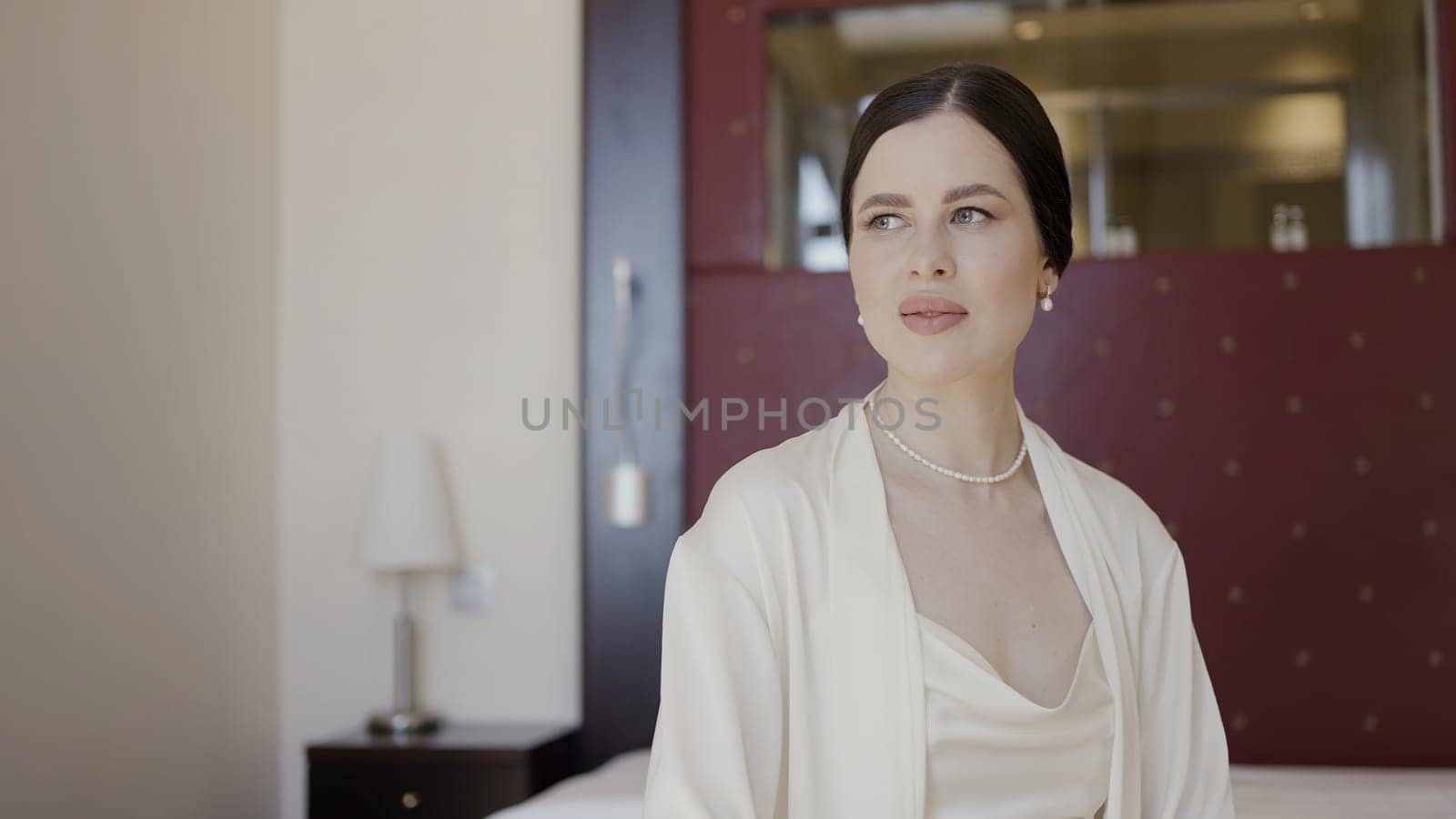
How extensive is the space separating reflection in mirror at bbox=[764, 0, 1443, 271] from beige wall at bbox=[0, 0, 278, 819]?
1391 millimetres

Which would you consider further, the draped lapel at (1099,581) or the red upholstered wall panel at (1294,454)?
the red upholstered wall panel at (1294,454)

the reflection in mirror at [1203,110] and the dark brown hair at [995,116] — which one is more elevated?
the reflection in mirror at [1203,110]

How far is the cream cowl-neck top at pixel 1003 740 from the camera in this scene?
1.32m

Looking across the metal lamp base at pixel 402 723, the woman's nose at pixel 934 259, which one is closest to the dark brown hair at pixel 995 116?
the woman's nose at pixel 934 259

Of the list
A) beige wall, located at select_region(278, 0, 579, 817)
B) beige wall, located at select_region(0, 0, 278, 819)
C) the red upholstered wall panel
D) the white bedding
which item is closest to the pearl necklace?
the white bedding

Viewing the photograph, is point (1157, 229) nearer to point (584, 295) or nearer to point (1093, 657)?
point (584, 295)

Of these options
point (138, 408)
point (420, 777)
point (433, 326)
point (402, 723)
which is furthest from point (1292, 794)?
point (138, 408)

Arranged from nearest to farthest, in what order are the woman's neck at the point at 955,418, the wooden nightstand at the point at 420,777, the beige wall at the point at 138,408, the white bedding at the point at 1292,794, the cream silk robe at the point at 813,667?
the cream silk robe at the point at 813,667 < the woman's neck at the point at 955,418 < the white bedding at the point at 1292,794 < the beige wall at the point at 138,408 < the wooden nightstand at the point at 420,777

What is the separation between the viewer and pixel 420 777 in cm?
306

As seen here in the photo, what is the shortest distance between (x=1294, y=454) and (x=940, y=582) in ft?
6.55

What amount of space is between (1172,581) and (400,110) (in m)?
2.65

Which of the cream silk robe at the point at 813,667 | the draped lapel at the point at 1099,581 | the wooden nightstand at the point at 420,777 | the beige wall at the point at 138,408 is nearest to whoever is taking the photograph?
the cream silk robe at the point at 813,667

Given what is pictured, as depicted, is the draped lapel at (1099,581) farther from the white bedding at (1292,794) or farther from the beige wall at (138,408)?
the beige wall at (138,408)

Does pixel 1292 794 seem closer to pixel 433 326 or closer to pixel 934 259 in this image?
pixel 934 259
